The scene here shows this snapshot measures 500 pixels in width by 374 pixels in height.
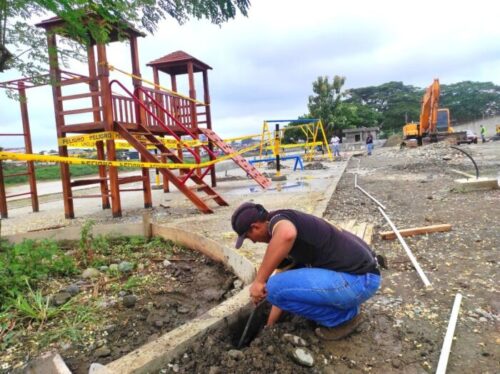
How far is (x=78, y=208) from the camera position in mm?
8766

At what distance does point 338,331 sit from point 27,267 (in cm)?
293

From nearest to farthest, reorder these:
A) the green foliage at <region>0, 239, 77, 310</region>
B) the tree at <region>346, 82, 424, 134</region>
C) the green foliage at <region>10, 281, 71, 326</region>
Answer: the green foliage at <region>10, 281, 71, 326</region> < the green foliage at <region>0, 239, 77, 310</region> < the tree at <region>346, 82, 424, 134</region>

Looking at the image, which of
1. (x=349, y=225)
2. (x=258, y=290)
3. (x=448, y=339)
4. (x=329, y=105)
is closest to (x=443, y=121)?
(x=329, y=105)

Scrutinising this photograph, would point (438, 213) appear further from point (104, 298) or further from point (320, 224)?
point (104, 298)

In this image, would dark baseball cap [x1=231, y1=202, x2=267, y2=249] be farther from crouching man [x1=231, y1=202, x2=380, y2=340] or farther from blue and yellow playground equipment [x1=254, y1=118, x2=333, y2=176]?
blue and yellow playground equipment [x1=254, y1=118, x2=333, y2=176]

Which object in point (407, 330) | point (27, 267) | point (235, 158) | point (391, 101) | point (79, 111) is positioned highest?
point (391, 101)

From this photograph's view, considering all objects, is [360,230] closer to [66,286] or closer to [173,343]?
[173,343]

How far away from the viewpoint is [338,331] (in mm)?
2451

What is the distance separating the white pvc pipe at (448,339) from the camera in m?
2.11

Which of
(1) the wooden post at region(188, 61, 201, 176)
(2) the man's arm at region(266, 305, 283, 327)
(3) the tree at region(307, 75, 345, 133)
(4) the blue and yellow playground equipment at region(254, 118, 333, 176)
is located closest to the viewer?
(2) the man's arm at region(266, 305, 283, 327)

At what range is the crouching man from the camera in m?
2.26

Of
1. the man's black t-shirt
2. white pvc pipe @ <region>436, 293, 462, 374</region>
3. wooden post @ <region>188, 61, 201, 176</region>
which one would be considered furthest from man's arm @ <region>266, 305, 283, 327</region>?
wooden post @ <region>188, 61, 201, 176</region>

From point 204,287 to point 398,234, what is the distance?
98.1 inches

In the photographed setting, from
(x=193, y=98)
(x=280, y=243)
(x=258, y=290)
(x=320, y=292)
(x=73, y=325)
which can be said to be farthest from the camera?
(x=193, y=98)
